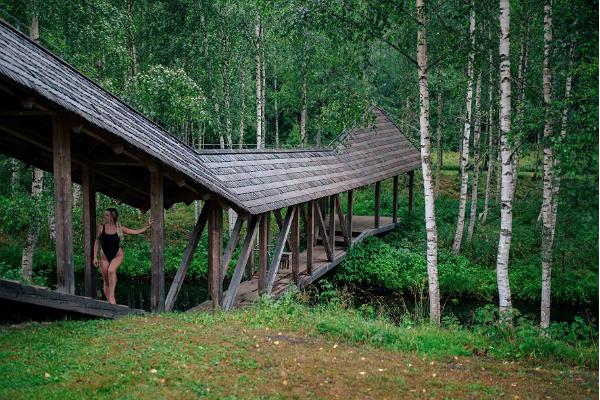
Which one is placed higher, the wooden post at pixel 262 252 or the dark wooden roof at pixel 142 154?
the dark wooden roof at pixel 142 154

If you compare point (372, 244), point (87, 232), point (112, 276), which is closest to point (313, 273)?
point (372, 244)

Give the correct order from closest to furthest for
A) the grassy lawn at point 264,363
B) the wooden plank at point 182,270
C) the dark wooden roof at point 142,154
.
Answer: the grassy lawn at point 264,363 < the dark wooden roof at point 142,154 < the wooden plank at point 182,270

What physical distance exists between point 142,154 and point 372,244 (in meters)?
11.2

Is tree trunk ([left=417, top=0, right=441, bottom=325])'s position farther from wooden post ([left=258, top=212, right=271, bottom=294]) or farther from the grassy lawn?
wooden post ([left=258, top=212, right=271, bottom=294])

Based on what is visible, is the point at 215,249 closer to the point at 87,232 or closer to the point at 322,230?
the point at 87,232

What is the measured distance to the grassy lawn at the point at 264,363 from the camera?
5.51 metres

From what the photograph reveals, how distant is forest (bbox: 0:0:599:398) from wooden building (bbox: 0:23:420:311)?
3.00 ft

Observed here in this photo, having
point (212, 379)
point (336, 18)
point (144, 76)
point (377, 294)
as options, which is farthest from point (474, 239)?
point (212, 379)

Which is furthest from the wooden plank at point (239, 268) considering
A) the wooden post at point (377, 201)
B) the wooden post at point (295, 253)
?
the wooden post at point (377, 201)

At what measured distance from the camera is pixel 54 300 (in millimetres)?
7480

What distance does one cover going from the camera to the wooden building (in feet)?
24.1

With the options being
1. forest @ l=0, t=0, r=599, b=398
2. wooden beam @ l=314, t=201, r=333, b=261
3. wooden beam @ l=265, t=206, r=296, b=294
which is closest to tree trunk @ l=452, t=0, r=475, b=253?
forest @ l=0, t=0, r=599, b=398

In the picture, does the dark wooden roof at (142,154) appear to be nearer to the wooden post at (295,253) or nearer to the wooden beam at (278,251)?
Answer: the wooden beam at (278,251)

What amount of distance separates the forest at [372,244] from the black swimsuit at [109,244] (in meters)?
1.53
